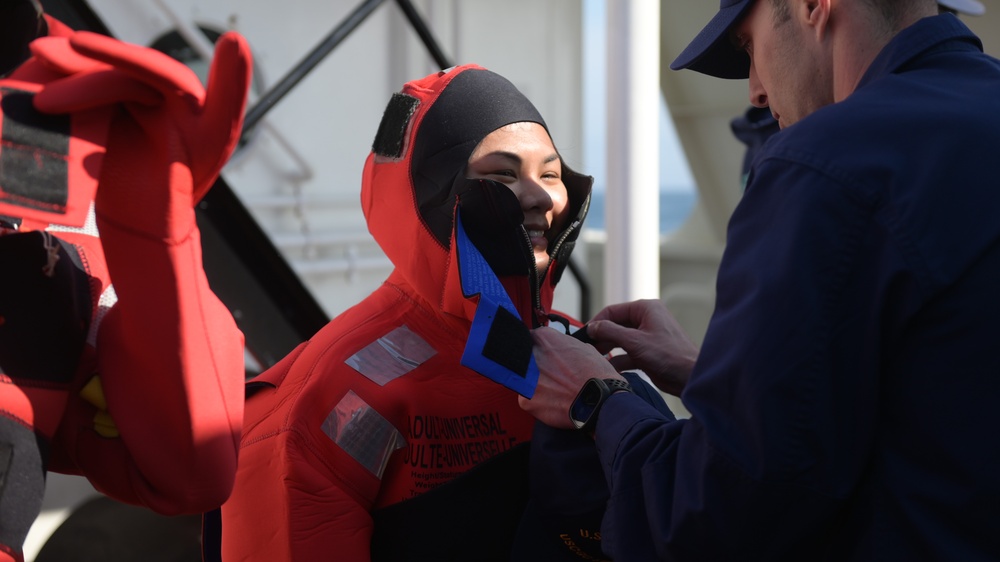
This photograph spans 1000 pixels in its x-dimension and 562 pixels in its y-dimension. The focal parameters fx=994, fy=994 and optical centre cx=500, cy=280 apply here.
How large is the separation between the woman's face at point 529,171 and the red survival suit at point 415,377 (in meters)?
0.02

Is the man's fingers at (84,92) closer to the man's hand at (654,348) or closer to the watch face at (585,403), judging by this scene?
the watch face at (585,403)

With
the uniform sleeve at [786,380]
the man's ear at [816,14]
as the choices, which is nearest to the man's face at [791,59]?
the man's ear at [816,14]

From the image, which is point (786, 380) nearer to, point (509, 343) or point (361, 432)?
point (509, 343)

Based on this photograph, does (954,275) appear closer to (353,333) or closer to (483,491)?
(483,491)

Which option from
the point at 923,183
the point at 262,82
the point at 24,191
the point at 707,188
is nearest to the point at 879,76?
the point at 923,183

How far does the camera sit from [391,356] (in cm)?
160

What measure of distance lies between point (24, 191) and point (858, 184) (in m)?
0.85

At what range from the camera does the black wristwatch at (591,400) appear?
1.35 meters

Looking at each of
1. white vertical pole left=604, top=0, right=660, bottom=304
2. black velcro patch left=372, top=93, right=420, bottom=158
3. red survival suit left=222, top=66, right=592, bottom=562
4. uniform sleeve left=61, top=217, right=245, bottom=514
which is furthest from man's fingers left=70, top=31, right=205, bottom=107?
white vertical pole left=604, top=0, right=660, bottom=304

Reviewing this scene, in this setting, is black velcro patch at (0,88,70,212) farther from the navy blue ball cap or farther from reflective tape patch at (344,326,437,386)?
the navy blue ball cap

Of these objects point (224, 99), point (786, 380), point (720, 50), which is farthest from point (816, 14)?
point (224, 99)

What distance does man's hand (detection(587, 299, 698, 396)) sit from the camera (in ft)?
5.50

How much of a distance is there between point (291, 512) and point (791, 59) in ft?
3.06

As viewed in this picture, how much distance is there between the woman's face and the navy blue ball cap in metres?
0.29
